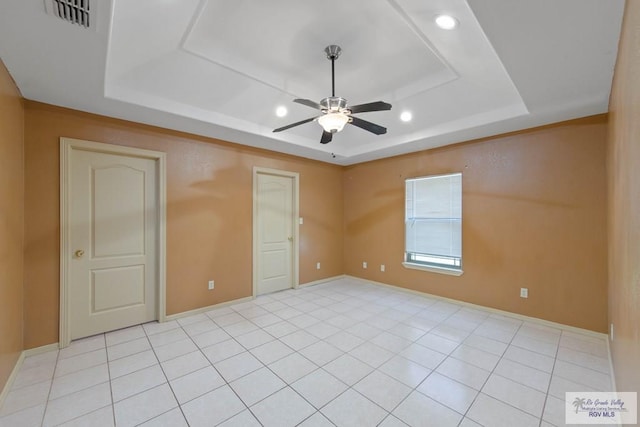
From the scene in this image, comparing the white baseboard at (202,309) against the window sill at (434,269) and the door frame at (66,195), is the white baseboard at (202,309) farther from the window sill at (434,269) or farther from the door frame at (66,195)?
the window sill at (434,269)

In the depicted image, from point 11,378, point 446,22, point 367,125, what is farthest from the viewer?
point 367,125

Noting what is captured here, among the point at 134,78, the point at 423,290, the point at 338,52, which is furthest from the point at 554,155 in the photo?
the point at 134,78

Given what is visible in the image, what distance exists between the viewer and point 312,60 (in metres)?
2.60

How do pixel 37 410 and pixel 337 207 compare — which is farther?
pixel 337 207

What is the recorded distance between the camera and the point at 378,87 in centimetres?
308

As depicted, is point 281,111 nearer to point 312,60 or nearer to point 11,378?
point 312,60

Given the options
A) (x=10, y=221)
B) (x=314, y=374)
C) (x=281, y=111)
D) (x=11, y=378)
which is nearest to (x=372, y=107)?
(x=281, y=111)

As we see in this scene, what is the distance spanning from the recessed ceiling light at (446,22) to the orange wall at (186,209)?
304 cm

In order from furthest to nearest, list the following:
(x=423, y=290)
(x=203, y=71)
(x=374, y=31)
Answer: (x=423, y=290)
(x=203, y=71)
(x=374, y=31)

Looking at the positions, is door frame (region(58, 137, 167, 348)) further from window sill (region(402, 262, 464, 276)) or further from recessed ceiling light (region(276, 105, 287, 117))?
window sill (region(402, 262, 464, 276))

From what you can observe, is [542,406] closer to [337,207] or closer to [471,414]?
[471,414]

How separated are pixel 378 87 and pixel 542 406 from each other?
328cm

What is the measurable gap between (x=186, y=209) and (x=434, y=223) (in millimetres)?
3792

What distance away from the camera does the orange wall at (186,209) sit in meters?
2.55
